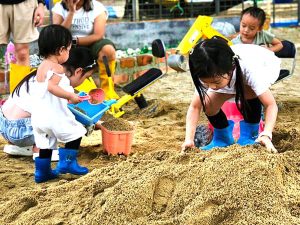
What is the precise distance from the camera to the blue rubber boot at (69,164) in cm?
404

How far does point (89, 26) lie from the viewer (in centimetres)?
606

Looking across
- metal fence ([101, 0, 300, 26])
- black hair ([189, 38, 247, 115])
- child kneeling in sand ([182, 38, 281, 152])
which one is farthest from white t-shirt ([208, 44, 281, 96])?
metal fence ([101, 0, 300, 26])

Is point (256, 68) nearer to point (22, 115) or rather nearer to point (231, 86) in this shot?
point (231, 86)

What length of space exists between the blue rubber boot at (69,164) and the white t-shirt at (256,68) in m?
1.00

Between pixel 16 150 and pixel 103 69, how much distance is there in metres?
1.73

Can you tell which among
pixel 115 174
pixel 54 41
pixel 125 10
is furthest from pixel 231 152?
pixel 125 10

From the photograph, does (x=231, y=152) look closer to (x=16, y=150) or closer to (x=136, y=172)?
(x=136, y=172)

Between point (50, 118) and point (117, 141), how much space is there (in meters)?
0.59

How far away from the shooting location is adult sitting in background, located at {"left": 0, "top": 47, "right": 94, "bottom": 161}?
14.2ft

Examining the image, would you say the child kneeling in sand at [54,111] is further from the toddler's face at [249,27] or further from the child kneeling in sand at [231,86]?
the toddler's face at [249,27]

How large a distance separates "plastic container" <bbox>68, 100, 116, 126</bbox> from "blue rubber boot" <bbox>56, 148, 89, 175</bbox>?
246 millimetres

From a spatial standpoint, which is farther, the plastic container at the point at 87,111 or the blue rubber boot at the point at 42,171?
the plastic container at the point at 87,111

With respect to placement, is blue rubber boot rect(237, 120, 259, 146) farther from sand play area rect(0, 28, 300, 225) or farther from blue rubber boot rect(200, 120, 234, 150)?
sand play area rect(0, 28, 300, 225)

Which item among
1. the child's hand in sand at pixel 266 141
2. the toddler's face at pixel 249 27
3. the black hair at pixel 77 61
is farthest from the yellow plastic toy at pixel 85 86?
the child's hand in sand at pixel 266 141
